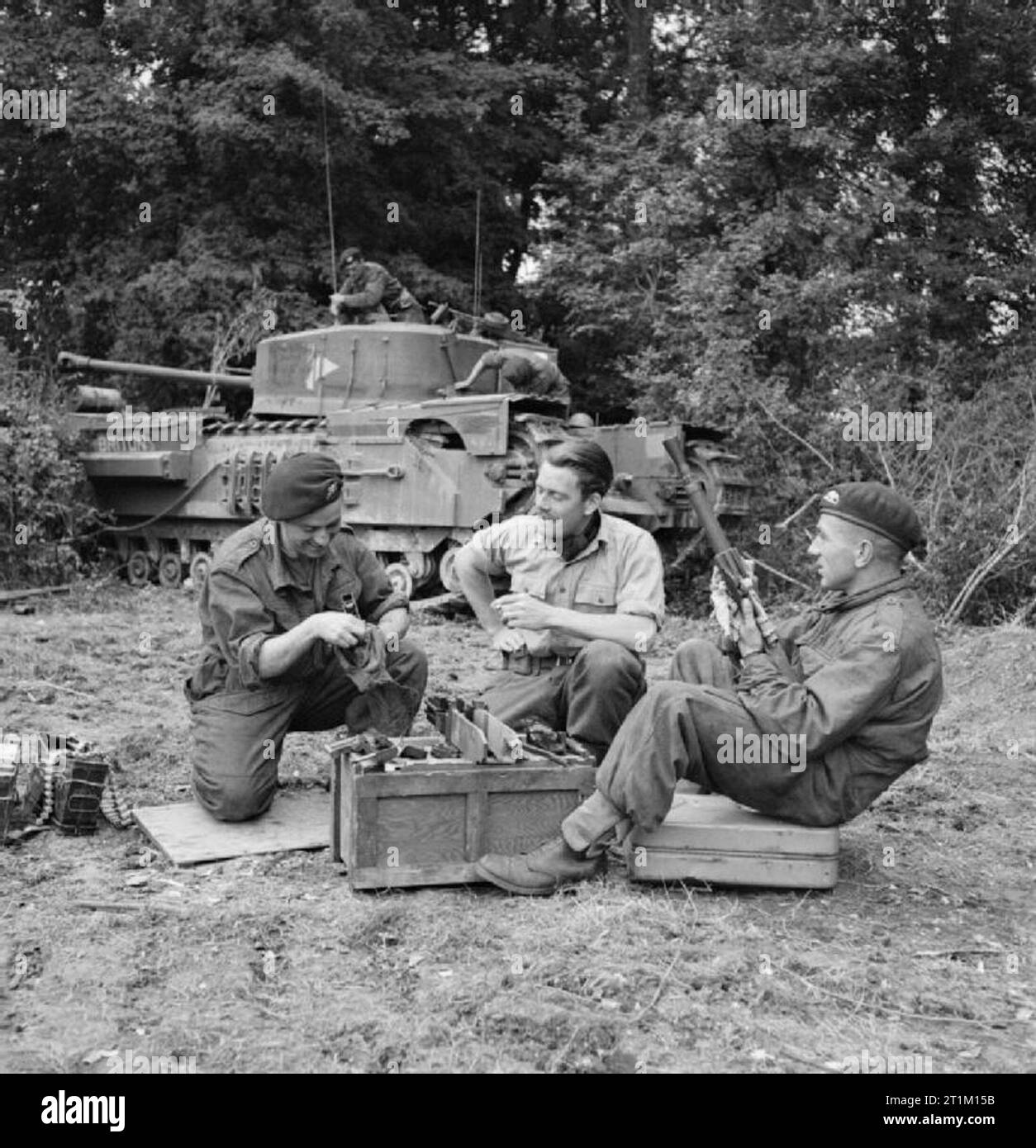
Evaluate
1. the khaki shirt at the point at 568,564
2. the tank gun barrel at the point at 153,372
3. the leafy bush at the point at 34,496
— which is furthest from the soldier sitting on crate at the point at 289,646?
the tank gun barrel at the point at 153,372

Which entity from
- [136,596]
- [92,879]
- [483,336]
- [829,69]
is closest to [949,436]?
[483,336]

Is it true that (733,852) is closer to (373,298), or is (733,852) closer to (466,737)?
(466,737)

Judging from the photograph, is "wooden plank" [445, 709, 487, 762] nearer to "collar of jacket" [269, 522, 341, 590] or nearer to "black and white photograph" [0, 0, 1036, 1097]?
"black and white photograph" [0, 0, 1036, 1097]

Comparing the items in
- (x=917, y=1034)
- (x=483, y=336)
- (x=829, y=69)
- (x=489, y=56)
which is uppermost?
(x=489, y=56)

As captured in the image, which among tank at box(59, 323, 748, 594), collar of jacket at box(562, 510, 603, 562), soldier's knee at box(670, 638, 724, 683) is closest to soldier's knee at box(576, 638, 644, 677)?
soldier's knee at box(670, 638, 724, 683)

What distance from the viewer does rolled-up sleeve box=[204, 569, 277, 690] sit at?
5078 millimetres

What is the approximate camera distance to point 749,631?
4.50 meters

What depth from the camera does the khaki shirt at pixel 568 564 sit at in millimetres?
5230

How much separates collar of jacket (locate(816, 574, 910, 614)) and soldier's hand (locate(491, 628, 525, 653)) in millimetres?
1240

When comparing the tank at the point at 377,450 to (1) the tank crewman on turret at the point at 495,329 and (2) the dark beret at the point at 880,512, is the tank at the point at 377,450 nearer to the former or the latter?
(1) the tank crewman on turret at the point at 495,329

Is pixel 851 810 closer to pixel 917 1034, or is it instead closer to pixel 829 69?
pixel 917 1034

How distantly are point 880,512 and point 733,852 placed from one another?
1.16 m

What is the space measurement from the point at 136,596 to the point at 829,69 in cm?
1097

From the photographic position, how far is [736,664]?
4.88 meters
